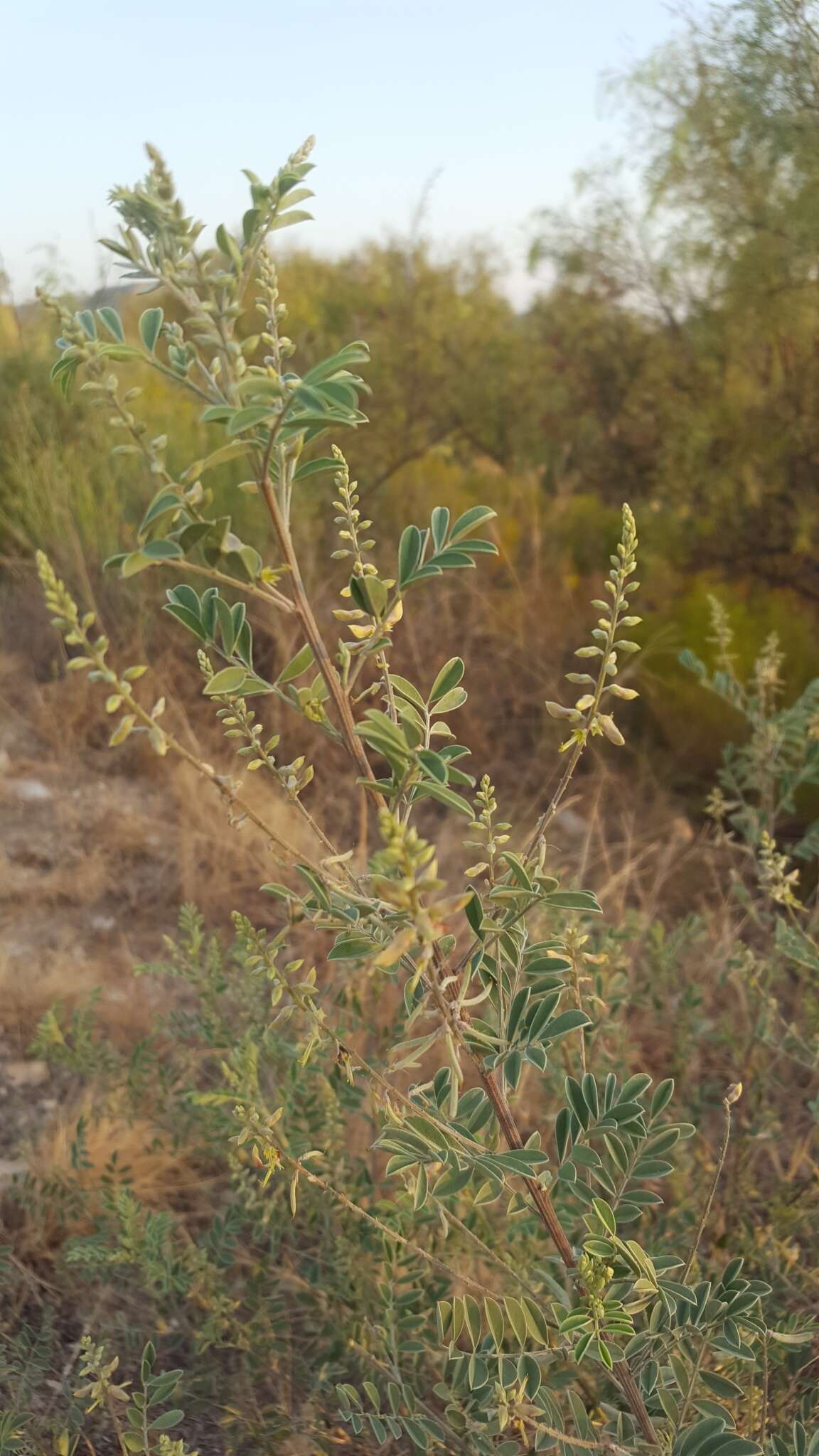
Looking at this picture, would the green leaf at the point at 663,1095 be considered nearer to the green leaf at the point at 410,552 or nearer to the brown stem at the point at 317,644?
the brown stem at the point at 317,644

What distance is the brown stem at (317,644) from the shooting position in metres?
0.62

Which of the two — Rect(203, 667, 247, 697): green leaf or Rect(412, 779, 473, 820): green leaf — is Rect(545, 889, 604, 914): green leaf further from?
Rect(203, 667, 247, 697): green leaf

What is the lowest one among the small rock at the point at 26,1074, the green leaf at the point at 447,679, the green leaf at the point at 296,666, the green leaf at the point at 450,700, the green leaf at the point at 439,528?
the small rock at the point at 26,1074

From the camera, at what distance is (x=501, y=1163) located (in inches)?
28.0

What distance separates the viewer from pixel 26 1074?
6.98 ft

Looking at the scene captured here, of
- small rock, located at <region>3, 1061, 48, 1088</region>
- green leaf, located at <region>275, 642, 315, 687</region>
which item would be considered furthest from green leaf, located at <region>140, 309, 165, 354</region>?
small rock, located at <region>3, 1061, 48, 1088</region>

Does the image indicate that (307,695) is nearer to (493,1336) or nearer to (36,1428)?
(493,1336)

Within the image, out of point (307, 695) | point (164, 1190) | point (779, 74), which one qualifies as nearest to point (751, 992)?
point (164, 1190)

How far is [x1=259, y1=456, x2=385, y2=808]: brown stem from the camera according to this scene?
62 cm

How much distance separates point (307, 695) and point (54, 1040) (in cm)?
109

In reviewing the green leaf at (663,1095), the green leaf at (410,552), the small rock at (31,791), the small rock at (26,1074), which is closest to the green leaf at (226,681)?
the green leaf at (410,552)

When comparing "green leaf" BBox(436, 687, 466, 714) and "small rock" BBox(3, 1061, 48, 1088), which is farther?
"small rock" BBox(3, 1061, 48, 1088)

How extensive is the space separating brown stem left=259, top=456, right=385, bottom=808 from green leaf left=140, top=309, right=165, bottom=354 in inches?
4.4

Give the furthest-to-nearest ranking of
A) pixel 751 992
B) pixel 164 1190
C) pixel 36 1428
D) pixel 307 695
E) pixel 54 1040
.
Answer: pixel 751 992 < pixel 164 1190 < pixel 54 1040 < pixel 36 1428 < pixel 307 695
